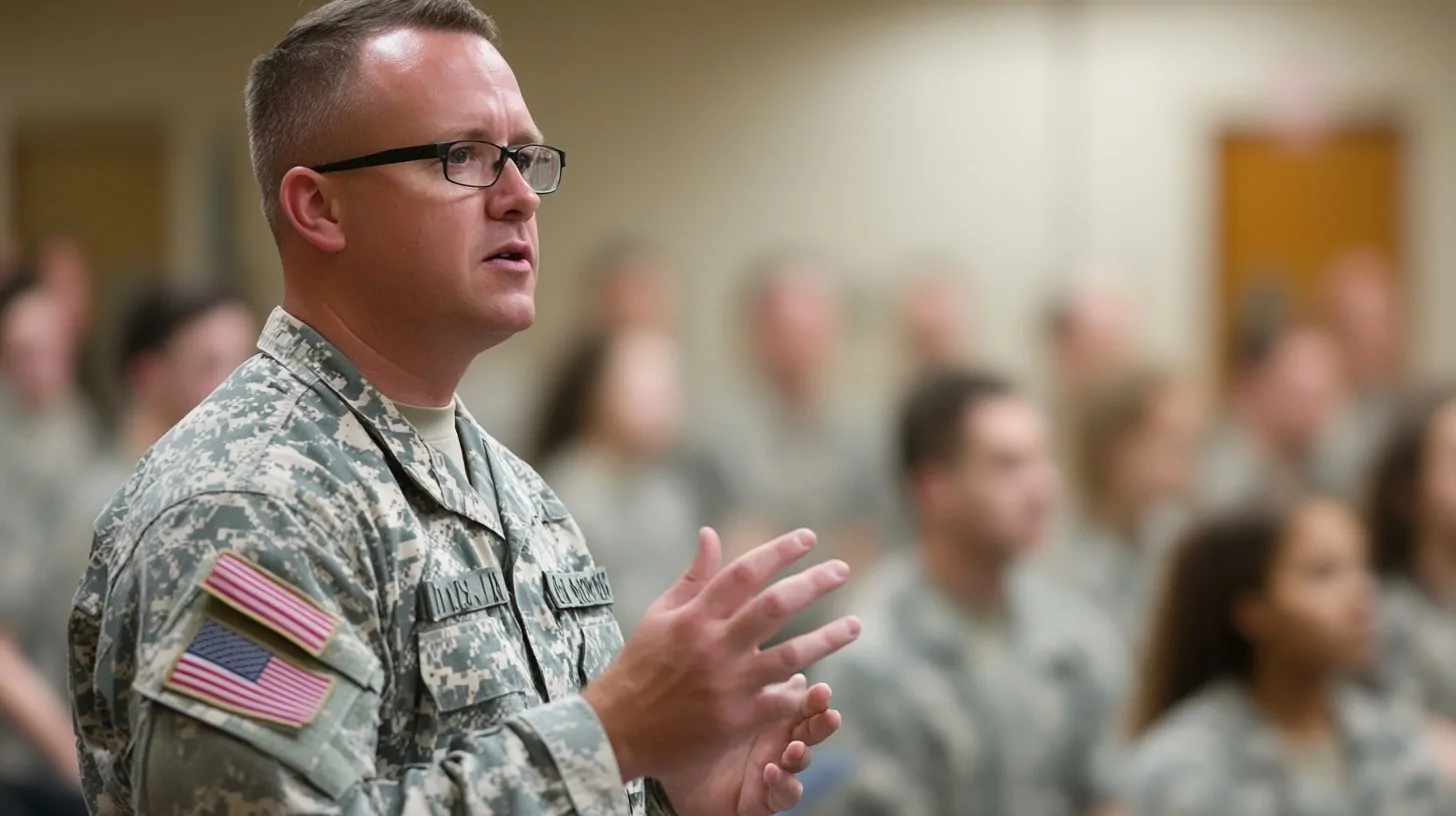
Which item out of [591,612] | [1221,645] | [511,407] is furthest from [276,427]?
[511,407]

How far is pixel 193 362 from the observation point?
3.28 meters

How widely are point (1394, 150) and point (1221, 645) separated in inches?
147

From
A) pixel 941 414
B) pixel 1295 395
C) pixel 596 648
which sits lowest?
pixel 1295 395

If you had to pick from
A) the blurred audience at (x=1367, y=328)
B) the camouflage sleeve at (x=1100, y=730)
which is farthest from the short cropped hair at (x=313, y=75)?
the blurred audience at (x=1367, y=328)

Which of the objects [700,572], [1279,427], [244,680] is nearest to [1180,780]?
[700,572]

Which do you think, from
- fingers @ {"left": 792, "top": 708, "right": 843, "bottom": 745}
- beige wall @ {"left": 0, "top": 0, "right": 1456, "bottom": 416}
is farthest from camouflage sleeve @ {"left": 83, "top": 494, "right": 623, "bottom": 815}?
beige wall @ {"left": 0, "top": 0, "right": 1456, "bottom": 416}

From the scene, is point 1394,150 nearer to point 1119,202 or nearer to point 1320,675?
point 1119,202

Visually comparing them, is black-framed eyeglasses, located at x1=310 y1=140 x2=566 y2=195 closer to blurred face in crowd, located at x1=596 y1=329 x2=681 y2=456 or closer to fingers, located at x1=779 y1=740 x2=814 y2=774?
fingers, located at x1=779 y1=740 x2=814 y2=774

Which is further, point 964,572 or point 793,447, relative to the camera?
point 793,447

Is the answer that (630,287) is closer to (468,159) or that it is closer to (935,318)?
(935,318)

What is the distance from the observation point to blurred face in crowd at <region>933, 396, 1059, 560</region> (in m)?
3.24

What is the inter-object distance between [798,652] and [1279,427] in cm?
453

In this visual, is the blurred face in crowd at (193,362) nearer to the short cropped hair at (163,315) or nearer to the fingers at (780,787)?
the short cropped hair at (163,315)

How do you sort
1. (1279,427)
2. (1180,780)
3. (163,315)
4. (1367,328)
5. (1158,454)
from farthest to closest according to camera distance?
(1367,328) → (1279,427) → (1158,454) → (163,315) → (1180,780)
